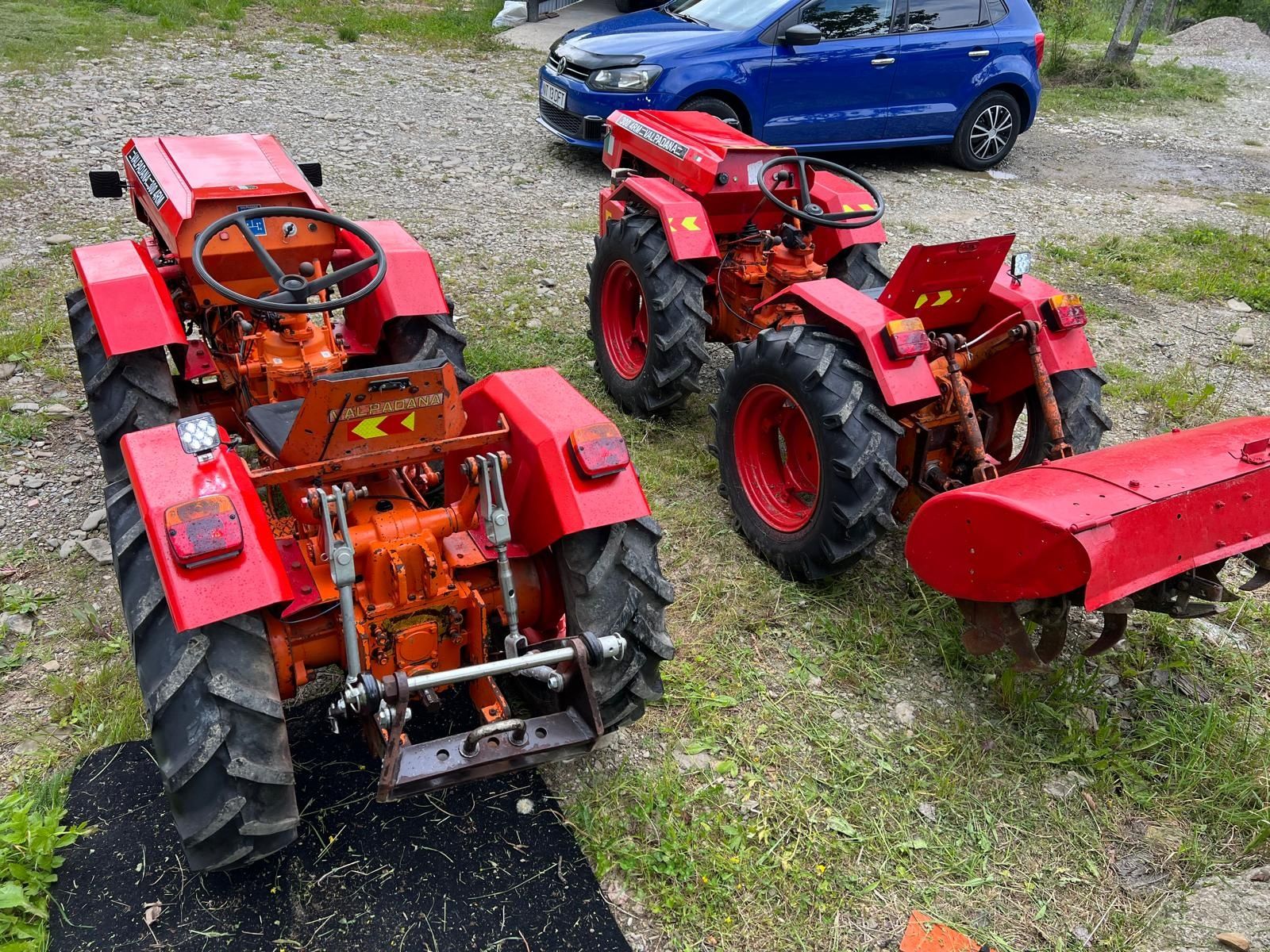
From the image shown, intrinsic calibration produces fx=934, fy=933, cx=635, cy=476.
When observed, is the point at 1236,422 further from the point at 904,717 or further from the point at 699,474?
the point at 699,474

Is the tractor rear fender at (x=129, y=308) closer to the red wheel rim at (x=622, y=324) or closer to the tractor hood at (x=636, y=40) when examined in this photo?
the red wheel rim at (x=622, y=324)

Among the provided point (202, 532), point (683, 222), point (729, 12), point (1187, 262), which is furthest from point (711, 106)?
point (202, 532)

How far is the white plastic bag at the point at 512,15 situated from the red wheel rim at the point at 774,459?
11132 millimetres

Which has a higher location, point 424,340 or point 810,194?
point 810,194

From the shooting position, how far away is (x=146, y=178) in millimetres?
3934

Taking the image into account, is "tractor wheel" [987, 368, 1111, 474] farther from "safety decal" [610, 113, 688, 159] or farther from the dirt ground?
"safety decal" [610, 113, 688, 159]

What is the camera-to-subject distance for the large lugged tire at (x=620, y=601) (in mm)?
2609

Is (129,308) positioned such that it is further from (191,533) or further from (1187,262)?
(1187,262)

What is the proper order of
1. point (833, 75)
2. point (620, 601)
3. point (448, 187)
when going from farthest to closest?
point (833, 75) < point (448, 187) < point (620, 601)

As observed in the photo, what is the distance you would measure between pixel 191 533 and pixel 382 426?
0.57 meters

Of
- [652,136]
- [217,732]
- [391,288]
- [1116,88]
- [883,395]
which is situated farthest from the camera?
[1116,88]

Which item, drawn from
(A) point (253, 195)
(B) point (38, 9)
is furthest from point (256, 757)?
(B) point (38, 9)

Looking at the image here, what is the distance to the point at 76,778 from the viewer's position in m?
2.73

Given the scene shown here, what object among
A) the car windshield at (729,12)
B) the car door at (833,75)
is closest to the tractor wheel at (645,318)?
the car door at (833,75)
